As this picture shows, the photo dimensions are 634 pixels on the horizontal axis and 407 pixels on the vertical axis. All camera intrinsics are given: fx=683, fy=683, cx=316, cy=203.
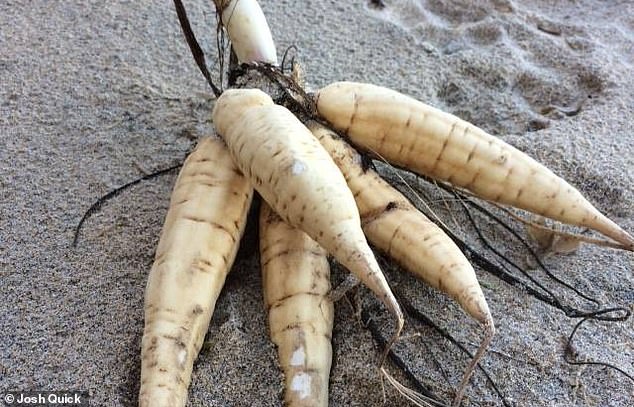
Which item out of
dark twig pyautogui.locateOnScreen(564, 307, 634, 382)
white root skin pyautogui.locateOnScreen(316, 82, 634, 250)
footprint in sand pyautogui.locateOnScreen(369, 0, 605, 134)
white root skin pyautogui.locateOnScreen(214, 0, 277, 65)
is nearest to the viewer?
→ dark twig pyautogui.locateOnScreen(564, 307, 634, 382)

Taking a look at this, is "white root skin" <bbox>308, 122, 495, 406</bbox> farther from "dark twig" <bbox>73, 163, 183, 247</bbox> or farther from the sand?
"dark twig" <bbox>73, 163, 183, 247</bbox>

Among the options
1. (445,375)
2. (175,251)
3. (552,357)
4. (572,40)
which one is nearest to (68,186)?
(175,251)

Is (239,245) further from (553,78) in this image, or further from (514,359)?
(553,78)

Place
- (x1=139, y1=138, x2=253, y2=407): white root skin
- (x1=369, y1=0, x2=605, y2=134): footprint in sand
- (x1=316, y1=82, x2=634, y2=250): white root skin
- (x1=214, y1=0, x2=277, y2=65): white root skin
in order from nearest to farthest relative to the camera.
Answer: (x1=139, y1=138, x2=253, y2=407): white root skin
(x1=316, y1=82, x2=634, y2=250): white root skin
(x1=214, y1=0, x2=277, y2=65): white root skin
(x1=369, y1=0, x2=605, y2=134): footprint in sand

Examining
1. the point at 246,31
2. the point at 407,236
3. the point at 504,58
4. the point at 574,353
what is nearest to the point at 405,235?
the point at 407,236

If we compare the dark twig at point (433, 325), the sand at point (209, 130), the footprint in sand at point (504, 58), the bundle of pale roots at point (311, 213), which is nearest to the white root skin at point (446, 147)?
the bundle of pale roots at point (311, 213)

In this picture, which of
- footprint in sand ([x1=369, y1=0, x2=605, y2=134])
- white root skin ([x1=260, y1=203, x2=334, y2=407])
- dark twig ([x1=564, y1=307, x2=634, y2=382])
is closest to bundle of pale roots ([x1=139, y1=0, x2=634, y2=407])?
white root skin ([x1=260, y1=203, x2=334, y2=407])

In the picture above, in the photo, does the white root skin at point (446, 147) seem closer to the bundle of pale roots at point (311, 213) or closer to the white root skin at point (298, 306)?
the bundle of pale roots at point (311, 213)
